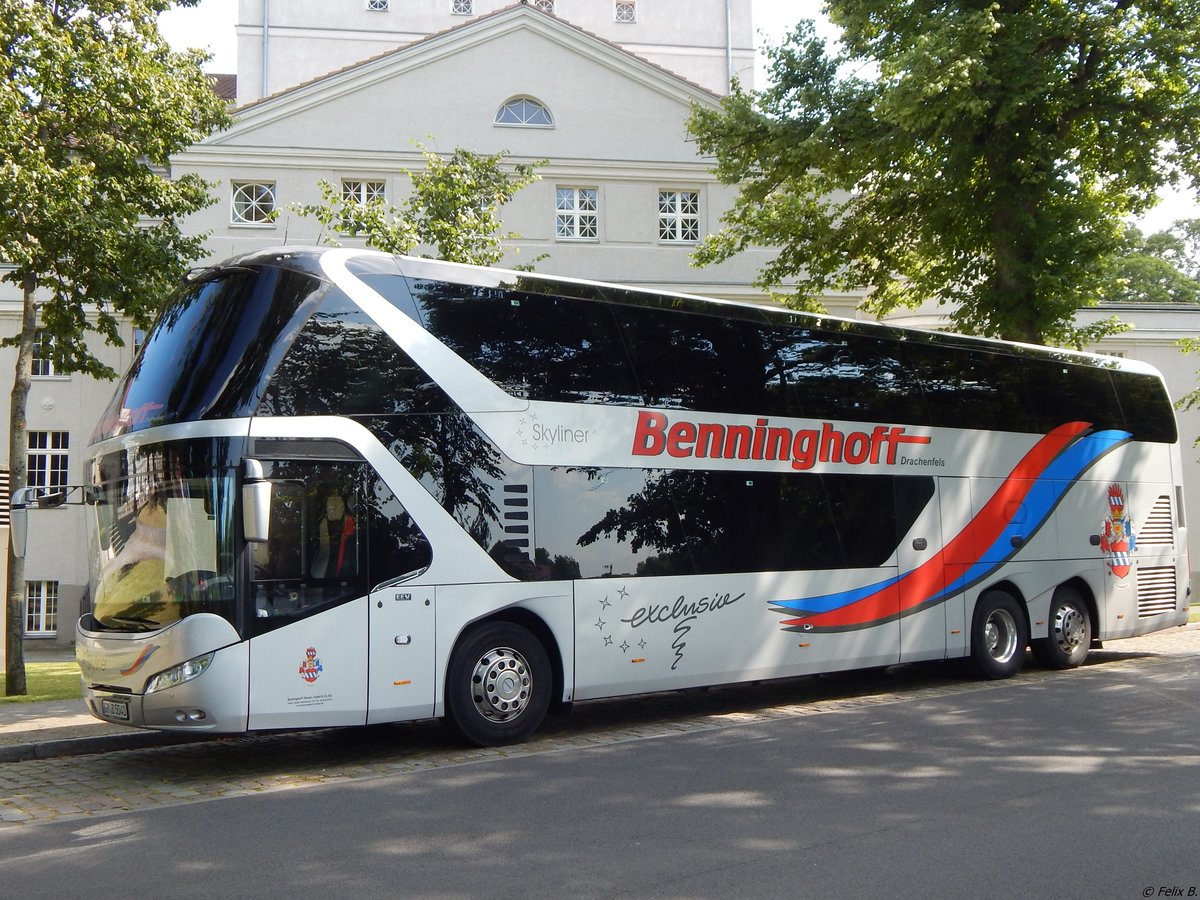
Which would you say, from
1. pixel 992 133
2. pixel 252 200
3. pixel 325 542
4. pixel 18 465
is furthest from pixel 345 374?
pixel 252 200

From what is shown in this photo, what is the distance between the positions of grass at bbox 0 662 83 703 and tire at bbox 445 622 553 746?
449 centimetres

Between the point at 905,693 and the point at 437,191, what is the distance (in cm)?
1162

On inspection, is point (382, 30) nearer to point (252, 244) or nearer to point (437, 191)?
point (252, 244)

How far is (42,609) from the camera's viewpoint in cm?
3319

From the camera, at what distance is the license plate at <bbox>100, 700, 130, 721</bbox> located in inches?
354

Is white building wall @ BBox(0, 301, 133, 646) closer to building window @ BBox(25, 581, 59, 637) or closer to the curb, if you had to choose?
building window @ BBox(25, 581, 59, 637)

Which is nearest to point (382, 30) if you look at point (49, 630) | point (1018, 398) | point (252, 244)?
point (252, 244)

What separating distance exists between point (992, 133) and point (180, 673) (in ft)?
49.0

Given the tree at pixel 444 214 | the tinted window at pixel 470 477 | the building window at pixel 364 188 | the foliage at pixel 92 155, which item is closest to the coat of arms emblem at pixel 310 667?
the tinted window at pixel 470 477

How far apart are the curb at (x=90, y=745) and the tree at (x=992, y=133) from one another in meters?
12.6

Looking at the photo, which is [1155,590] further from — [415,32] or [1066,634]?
[415,32]

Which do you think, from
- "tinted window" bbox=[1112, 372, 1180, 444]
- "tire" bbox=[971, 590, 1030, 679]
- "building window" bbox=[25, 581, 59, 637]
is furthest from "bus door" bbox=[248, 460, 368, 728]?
"building window" bbox=[25, 581, 59, 637]

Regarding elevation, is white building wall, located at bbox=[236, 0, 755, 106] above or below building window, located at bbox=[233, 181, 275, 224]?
above

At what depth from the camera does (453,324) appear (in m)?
10.1
